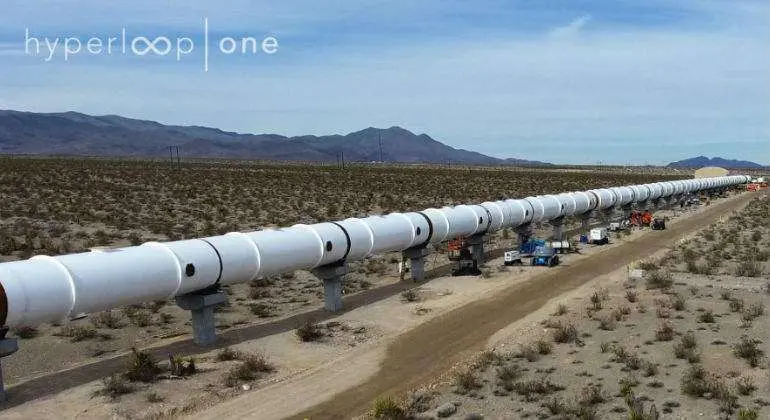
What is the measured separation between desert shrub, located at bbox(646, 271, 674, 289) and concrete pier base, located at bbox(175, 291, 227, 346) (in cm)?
1358

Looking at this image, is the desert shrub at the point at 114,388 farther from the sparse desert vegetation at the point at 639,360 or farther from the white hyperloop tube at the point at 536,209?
the white hyperloop tube at the point at 536,209

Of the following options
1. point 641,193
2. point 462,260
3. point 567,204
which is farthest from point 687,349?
point 641,193

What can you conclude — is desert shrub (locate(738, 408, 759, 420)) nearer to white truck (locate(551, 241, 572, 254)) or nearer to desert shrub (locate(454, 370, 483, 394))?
desert shrub (locate(454, 370, 483, 394))

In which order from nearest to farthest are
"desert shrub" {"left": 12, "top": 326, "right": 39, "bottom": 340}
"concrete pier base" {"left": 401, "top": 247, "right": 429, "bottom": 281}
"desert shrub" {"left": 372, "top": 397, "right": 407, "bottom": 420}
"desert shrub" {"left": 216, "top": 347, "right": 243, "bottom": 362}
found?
"desert shrub" {"left": 372, "top": 397, "right": 407, "bottom": 420}, "desert shrub" {"left": 216, "top": 347, "right": 243, "bottom": 362}, "desert shrub" {"left": 12, "top": 326, "right": 39, "bottom": 340}, "concrete pier base" {"left": 401, "top": 247, "right": 429, "bottom": 281}

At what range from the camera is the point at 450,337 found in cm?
1666

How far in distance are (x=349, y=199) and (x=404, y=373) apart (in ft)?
146

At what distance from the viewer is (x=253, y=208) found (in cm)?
4747

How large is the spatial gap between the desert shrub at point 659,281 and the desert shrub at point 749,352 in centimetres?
687

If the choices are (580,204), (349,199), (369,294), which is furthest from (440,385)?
(349,199)

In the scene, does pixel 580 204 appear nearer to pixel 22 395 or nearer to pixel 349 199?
pixel 349 199

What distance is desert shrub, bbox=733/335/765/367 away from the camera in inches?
541

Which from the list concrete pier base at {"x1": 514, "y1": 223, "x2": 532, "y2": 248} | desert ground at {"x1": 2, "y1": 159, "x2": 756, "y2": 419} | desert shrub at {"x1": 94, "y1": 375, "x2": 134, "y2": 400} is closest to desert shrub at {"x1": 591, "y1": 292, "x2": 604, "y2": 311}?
desert ground at {"x1": 2, "y1": 159, "x2": 756, "y2": 419}

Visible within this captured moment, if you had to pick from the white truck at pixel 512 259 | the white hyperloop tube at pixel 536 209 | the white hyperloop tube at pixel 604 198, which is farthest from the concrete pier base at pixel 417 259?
the white hyperloop tube at pixel 604 198

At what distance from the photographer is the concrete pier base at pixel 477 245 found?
91.4ft
